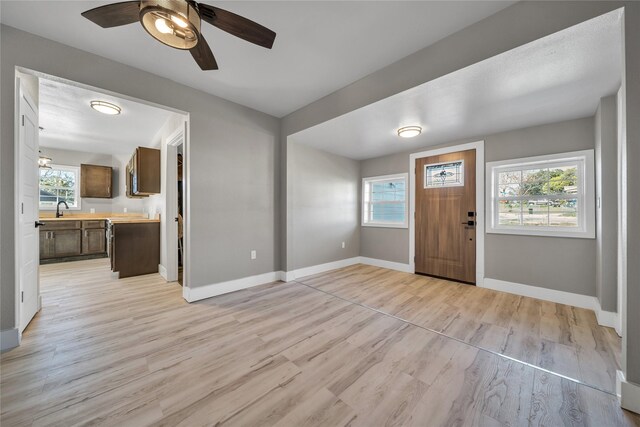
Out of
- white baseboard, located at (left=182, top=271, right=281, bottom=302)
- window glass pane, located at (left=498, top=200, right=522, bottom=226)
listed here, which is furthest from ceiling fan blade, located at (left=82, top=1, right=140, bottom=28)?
window glass pane, located at (left=498, top=200, right=522, bottom=226)

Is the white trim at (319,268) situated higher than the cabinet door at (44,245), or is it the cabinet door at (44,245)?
the cabinet door at (44,245)

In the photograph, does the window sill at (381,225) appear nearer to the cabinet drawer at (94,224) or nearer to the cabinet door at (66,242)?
the cabinet drawer at (94,224)

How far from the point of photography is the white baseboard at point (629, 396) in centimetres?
132

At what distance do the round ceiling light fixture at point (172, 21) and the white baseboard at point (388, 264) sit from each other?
170 inches

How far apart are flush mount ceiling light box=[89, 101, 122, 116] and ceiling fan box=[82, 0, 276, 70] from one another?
224cm

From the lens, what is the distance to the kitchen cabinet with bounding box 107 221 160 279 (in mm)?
3818

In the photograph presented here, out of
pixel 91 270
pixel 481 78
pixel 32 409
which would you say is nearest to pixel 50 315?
Answer: pixel 32 409

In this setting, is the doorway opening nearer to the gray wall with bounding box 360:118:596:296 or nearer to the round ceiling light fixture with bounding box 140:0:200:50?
the round ceiling light fixture with bounding box 140:0:200:50

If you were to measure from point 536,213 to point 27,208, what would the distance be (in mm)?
5805

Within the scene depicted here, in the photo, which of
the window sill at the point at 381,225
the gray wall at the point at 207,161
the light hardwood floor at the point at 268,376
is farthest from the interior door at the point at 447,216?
the gray wall at the point at 207,161

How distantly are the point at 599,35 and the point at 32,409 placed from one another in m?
4.17

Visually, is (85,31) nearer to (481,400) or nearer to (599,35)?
(599,35)

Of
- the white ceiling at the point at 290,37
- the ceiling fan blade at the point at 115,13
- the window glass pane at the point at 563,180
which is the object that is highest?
the white ceiling at the point at 290,37

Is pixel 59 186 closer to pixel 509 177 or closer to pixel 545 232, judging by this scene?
pixel 509 177
